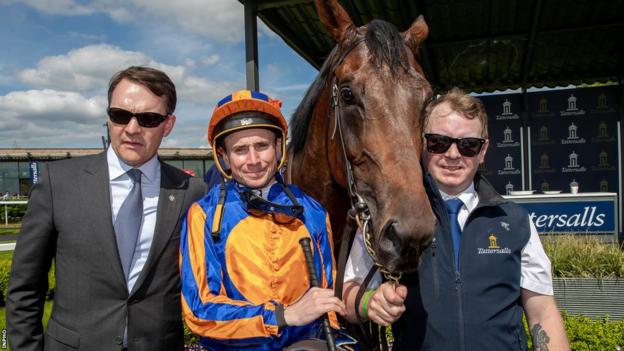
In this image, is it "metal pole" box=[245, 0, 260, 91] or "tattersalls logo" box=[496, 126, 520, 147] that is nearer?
"metal pole" box=[245, 0, 260, 91]

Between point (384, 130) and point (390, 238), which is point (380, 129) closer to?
point (384, 130)

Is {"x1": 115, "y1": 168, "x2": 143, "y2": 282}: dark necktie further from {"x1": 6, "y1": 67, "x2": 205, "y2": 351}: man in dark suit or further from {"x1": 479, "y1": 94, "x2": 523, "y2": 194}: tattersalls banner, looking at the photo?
{"x1": 479, "y1": 94, "x2": 523, "y2": 194}: tattersalls banner

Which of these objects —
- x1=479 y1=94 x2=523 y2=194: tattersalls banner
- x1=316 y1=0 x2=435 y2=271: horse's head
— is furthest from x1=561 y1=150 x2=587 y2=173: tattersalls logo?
x1=316 y1=0 x2=435 y2=271: horse's head

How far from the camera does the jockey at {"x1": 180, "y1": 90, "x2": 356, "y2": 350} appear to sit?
1.47 m

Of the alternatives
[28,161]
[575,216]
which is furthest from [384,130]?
[28,161]

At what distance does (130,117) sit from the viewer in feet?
6.51

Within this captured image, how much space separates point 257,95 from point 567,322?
4042mm

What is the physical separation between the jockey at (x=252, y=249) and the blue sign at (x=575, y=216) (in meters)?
7.70

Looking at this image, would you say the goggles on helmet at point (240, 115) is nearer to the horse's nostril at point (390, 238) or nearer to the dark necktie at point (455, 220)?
the horse's nostril at point (390, 238)

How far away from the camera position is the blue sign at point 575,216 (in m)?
8.12

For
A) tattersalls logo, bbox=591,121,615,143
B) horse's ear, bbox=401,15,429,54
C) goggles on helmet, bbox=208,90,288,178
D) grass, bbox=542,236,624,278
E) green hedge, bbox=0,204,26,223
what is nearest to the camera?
goggles on helmet, bbox=208,90,288,178

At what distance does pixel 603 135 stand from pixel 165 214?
1188 centimetres

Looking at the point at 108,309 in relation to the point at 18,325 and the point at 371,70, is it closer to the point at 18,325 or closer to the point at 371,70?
the point at 18,325

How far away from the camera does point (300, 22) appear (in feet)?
25.5
